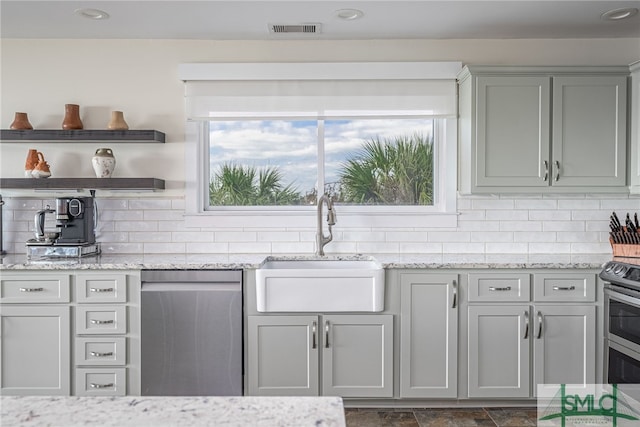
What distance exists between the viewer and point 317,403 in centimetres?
83

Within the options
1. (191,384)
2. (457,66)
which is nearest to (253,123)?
(457,66)

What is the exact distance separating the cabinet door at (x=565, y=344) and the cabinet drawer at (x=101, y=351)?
2.43 meters

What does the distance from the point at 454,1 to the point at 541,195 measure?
1440 mm

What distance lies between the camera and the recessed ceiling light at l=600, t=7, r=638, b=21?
3014 millimetres

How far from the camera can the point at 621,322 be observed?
273cm

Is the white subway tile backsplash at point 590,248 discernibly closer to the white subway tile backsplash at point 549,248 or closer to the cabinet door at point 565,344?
the white subway tile backsplash at point 549,248

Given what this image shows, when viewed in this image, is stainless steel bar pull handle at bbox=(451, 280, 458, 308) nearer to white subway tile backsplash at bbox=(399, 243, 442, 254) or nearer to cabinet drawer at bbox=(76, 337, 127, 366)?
white subway tile backsplash at bbox=(399, 243, 442, 254)

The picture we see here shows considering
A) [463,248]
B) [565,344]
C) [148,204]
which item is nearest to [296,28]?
[148,204]

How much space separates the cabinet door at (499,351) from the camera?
296 cm

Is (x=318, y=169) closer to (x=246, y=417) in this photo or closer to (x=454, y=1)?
(x=454, y=1)

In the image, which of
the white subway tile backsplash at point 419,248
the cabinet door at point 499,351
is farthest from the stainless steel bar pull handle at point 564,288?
the white subway tile backsplash at point 419,248

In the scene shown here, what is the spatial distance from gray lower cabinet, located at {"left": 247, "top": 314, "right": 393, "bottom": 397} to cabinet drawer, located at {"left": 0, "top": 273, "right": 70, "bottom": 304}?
1.12 m

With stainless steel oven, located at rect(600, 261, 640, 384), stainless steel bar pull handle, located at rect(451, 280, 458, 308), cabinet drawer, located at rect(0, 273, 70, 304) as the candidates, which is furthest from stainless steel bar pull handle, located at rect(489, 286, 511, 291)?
cabinet drawer, located at rect(0, 273, 70, 304)

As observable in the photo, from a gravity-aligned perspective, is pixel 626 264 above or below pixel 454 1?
below
